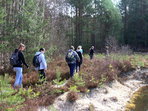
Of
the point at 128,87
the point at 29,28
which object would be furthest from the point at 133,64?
the point at 29,28

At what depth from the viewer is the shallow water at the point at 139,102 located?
8.56 metres

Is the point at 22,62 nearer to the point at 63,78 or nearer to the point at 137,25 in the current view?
the point at 63,78

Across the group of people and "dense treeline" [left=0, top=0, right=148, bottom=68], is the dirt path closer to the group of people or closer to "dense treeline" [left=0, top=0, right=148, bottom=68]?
the group of people

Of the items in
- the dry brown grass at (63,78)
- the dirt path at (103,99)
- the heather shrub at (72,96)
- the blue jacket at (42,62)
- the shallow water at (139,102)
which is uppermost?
the blue jacket at (42,62)

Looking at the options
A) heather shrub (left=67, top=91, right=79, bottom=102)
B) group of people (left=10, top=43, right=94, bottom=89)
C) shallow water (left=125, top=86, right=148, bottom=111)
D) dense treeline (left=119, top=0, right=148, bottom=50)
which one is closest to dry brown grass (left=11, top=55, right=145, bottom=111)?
heather shrub (left=67, top=91, right=79, bottom=102)

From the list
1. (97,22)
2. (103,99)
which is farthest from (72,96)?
(97,22)

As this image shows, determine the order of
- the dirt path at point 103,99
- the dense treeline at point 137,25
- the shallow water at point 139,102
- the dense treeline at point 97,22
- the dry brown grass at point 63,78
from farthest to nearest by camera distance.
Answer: the dense treeline at point 137,25 → the dense treeline at point 97,22 → the shallow water at point 139,102 → the dirt path at point 103,99 → the dry brown grass at point 63,78

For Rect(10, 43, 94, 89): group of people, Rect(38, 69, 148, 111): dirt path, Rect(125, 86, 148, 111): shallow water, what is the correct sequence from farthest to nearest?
Rect(125, 86, 148, 111): shallow water
Rect(10, 43, 94, 89): group of people
Rect(38, 69, 148, 111): dirt path

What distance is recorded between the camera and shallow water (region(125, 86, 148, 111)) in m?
8.56

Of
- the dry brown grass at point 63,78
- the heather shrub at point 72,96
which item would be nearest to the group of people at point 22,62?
the dry brown grass at point 63,78

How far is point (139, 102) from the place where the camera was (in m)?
9.44

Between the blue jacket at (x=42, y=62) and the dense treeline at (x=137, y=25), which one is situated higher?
the dense treeline at (x=137, y=25)

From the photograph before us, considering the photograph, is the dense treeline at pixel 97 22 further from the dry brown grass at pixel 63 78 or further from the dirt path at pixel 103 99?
the dirt path at pixel 103 99

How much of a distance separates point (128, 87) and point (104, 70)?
6.31 ft
